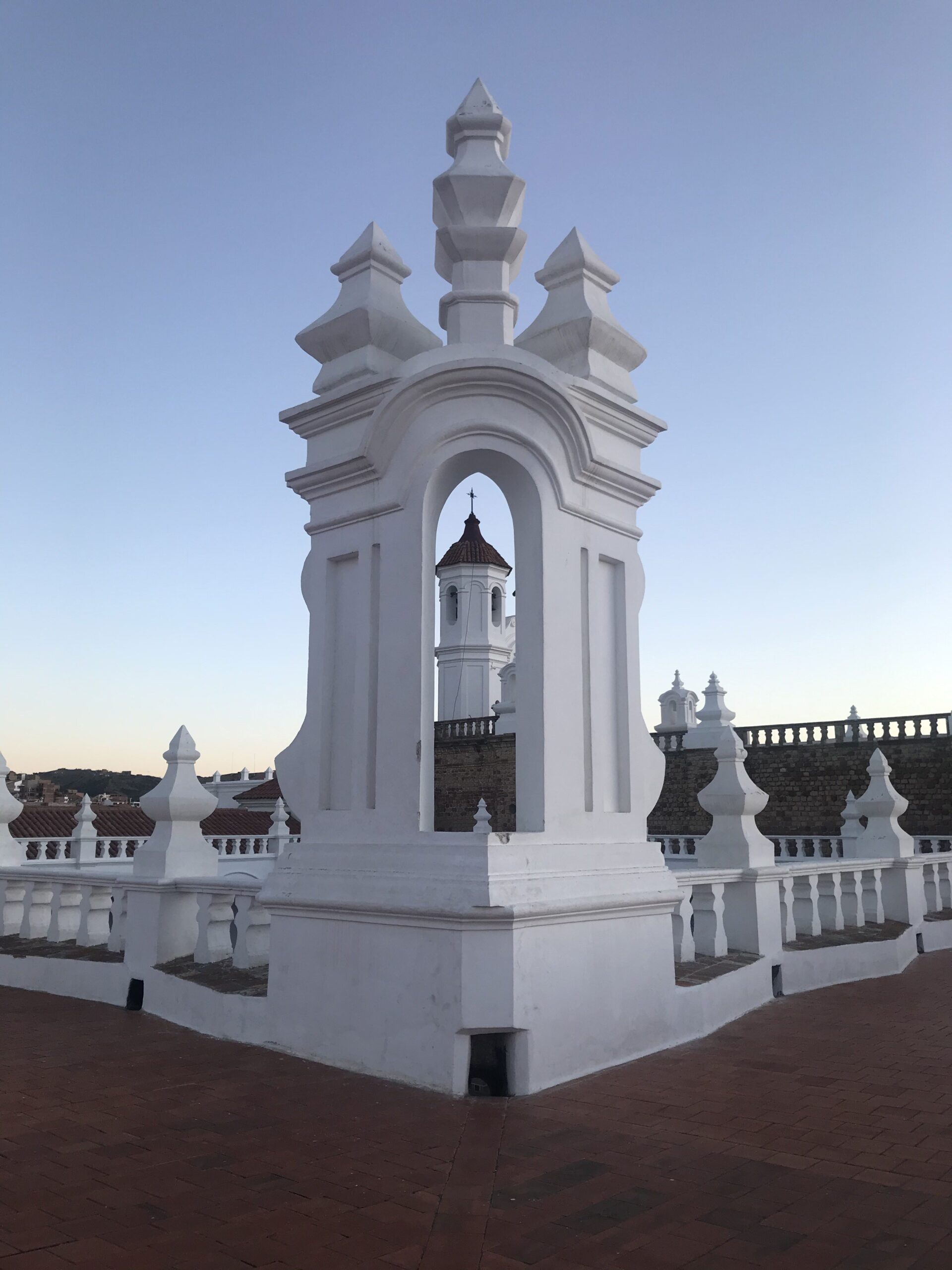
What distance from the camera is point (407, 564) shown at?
17.7ft

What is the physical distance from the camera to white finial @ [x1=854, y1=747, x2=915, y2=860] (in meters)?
9.48

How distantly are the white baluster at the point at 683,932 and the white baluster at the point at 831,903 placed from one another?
2.45 meters

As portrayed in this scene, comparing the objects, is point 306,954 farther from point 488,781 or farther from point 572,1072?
point 488,781

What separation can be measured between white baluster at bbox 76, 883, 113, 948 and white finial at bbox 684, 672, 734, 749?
2142 cm

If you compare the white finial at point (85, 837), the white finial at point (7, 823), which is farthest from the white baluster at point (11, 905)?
the white finial at point (85, 837)

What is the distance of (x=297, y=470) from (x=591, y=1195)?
428cm

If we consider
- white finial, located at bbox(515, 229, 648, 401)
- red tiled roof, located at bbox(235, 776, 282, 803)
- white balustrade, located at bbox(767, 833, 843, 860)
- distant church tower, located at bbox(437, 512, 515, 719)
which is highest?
distant church tower, located at bbox(437, 512, 515, 719)

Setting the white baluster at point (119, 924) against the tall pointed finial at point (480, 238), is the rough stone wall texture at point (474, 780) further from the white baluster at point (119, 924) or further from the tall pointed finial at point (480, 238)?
the tall pointed finial at point (480, 238)

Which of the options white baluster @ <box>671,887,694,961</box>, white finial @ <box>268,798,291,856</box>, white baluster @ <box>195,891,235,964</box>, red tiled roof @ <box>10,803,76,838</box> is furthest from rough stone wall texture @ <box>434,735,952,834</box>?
white baluster @ <box>195,891,235,964</box>

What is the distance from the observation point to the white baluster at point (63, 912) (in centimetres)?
791

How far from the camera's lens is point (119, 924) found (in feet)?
23.4

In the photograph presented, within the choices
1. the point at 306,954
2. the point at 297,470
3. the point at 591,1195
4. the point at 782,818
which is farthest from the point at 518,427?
the point at 782,818

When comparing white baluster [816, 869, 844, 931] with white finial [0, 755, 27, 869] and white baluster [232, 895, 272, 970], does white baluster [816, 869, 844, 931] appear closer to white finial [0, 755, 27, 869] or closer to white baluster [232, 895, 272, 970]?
white baluster [232, 895, 272, 970]

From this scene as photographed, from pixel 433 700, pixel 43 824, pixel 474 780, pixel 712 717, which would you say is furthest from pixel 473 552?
pixel 433 700
